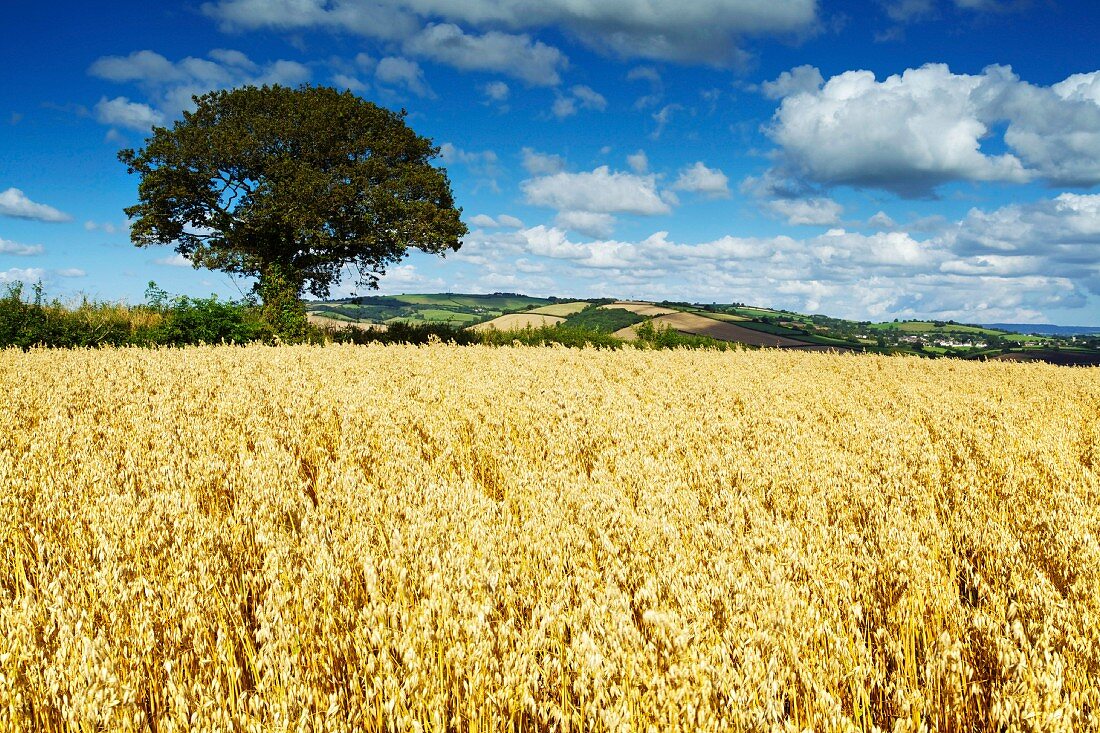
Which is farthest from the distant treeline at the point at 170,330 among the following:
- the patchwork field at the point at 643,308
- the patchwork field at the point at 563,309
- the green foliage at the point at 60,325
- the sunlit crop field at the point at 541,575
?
the patchwork field at the point at 563,309

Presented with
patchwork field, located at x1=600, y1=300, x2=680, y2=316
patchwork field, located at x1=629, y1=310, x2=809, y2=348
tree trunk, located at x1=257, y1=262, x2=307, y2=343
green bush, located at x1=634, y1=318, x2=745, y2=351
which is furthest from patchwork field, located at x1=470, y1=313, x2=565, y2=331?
tree trunk, located at x1=257, y1=262, x2=307, y2=343

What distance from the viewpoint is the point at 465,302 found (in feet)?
330

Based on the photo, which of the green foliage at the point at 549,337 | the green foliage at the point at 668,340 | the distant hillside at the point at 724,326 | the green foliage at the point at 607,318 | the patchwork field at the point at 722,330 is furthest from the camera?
the green foliage at the point at 607,318

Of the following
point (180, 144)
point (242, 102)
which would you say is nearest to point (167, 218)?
point (180, 144)

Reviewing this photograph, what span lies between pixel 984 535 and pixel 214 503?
13.9 feet

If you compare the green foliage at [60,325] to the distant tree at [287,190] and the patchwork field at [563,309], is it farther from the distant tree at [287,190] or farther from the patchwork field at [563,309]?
the patchwork field at [563,309]

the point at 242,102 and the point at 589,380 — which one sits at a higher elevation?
the point at 242,102

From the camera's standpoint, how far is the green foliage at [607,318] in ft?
132

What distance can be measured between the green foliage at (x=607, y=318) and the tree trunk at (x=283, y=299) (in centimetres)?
1707

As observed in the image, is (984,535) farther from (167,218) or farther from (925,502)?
(167,218)

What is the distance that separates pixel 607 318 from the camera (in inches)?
1734

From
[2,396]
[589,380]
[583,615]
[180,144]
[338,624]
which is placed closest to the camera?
[583,615]

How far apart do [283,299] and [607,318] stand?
24.2 metres

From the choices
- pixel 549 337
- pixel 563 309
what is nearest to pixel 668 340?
pixel 549 337
